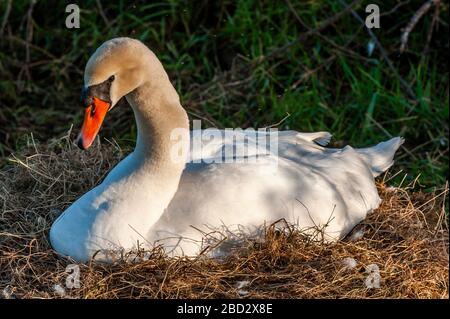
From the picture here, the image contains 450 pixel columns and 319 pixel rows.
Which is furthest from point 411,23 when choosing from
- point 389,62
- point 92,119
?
point 92,119

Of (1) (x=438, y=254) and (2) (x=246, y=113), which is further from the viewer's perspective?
(2) (x=246, y=113)

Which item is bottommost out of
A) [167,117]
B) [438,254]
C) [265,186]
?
[438,254]

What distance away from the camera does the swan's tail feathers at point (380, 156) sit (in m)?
5.05

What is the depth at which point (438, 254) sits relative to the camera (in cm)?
456

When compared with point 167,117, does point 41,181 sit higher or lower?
lower

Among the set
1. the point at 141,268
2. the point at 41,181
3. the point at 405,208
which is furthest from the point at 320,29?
the point at 141,268

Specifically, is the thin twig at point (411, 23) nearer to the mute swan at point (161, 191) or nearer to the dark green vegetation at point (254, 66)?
the dark green vegetation at point (254, 66)

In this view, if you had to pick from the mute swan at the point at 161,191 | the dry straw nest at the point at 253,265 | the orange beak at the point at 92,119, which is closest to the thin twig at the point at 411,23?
the dry straw nest at the point at 253,265

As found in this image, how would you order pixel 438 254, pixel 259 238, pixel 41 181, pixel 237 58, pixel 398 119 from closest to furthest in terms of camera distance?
1. pixel 259 238
2. pixel 438 254
3. pixel 41 181
4. pixel 398 119
5. pixel 237 58

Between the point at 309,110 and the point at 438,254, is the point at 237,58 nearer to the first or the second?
the point at 309,110

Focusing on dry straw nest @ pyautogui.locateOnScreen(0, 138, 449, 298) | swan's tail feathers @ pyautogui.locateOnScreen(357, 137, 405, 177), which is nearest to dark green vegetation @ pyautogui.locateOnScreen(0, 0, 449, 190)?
swan's tail feathers @ pyautogui.locateOnScreen(357, 137, 405, 177)

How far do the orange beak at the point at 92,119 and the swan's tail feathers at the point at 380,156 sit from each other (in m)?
1.57
